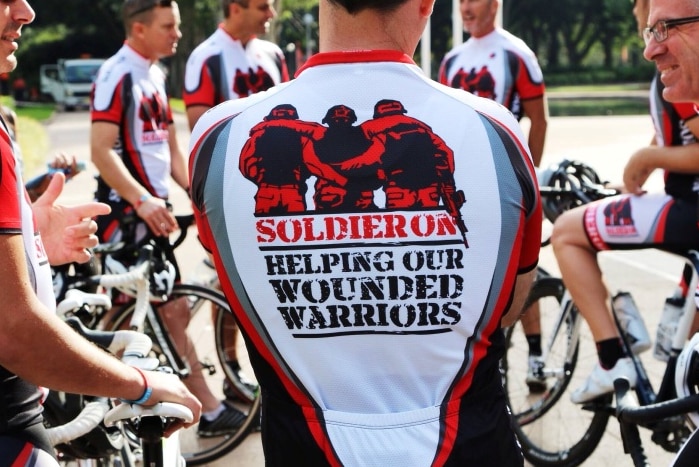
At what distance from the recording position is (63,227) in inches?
112

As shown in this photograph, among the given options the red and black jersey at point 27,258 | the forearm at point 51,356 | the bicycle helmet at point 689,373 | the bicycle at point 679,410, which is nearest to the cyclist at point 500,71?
the bicycle at point 679,410

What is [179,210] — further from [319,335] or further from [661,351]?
[319,335]

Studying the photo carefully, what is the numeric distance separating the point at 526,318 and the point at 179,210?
25.1ft

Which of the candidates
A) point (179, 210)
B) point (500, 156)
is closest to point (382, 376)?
point (500, 156)

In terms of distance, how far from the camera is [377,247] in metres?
2.00

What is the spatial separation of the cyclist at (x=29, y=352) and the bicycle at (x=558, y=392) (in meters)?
2.55

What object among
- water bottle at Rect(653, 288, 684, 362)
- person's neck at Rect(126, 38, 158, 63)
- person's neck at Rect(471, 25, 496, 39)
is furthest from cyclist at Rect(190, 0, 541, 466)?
person's neck at Rect(471, 25, 496, 39)

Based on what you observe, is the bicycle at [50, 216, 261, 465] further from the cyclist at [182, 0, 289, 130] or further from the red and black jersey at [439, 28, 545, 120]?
the red and black jersey at [439, 28, 545, 120]

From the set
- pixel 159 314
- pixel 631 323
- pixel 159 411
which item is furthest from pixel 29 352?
pixel 631 323

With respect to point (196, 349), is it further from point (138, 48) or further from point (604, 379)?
point (604, 379)

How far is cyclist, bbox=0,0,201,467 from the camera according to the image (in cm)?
207

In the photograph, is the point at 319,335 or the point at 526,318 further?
the point at 526,318

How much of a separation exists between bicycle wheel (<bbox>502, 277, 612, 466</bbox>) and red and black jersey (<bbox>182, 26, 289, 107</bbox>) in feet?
7.06

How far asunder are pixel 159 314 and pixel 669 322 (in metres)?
2.40
